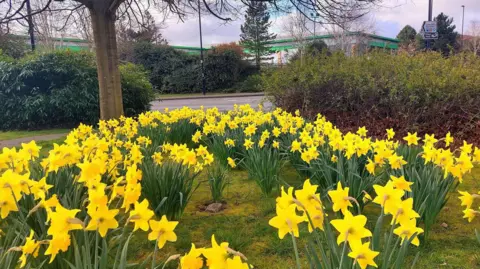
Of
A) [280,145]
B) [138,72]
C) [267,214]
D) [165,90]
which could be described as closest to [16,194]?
[267,214]

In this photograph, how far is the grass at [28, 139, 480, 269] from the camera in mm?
2436

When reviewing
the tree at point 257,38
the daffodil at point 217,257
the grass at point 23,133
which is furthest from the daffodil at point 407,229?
the tree at point 257,38

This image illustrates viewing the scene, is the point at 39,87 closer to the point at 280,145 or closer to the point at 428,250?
the point at 280,145

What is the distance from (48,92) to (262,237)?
29.9 feet

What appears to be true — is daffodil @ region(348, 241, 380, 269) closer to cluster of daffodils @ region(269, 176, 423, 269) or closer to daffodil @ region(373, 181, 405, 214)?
cluster of daffodils @ region(269, 176, 423, 269)

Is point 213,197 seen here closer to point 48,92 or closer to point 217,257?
point 217,257

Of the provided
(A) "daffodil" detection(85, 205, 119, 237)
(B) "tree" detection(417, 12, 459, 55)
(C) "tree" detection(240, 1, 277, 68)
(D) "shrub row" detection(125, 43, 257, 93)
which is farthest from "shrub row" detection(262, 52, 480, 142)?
(B) "tree" detection(417, 12, 459, 55)

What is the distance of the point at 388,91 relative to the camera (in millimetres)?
7156

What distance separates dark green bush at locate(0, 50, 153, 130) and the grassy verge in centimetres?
745

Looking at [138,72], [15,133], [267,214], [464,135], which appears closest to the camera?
[267,214]

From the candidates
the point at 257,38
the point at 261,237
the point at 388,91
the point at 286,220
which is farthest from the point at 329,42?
the point at 286,220

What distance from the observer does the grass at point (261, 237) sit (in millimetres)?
2436

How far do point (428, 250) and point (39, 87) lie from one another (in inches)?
398

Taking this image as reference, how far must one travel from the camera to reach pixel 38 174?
8.72ft
